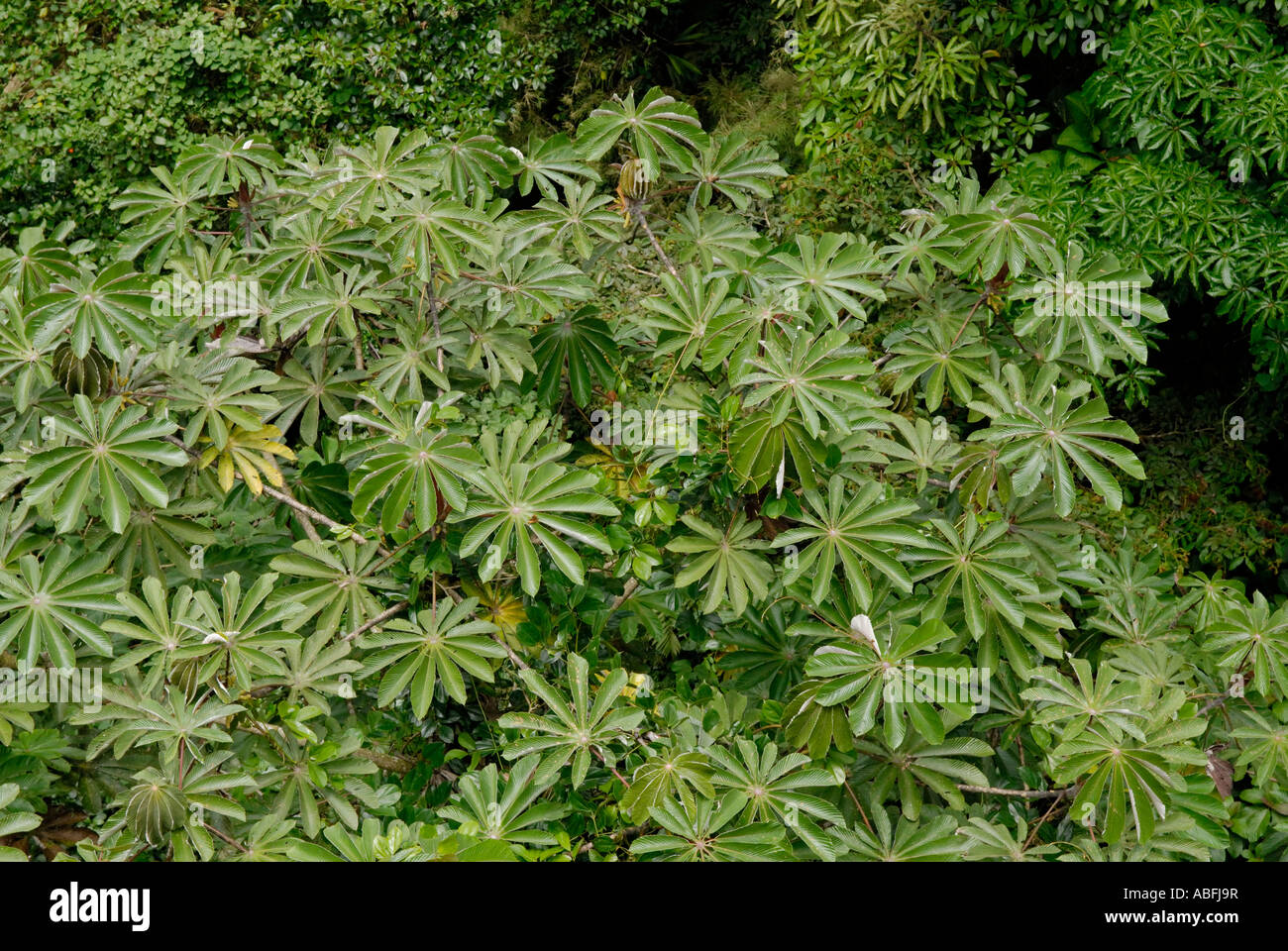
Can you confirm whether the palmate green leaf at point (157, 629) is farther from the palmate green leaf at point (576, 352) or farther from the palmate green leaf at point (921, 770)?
the palmate green leaf at point (921, 770)

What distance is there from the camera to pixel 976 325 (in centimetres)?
320

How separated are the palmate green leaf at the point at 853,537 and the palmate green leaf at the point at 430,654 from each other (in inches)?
30.0

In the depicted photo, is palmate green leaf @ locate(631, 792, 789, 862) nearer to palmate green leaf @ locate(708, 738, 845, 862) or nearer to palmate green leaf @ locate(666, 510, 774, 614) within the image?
palmate green leaf @ locate(708, 738, 845, 862)

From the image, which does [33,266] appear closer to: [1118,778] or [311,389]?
[311,389]

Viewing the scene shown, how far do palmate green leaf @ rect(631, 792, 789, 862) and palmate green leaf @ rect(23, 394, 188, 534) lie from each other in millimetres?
1349

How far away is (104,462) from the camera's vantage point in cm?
254

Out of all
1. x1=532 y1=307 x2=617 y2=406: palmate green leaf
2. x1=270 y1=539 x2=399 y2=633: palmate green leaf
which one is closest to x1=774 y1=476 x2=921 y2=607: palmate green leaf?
x1=532 y1=307 x2=617 y2=406: palmate green leaf

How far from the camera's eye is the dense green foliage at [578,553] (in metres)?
2.47

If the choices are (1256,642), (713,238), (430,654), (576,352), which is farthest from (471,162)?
(1256,642)

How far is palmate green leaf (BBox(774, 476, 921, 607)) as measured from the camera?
8.35 feet

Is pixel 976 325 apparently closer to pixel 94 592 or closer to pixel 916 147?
pixel 94 592

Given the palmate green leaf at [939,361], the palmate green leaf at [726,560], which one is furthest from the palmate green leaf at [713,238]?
the palmate green leaf at [726,560]
